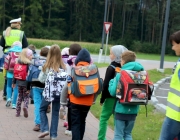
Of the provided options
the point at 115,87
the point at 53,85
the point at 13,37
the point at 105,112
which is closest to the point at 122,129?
the point at 115,87

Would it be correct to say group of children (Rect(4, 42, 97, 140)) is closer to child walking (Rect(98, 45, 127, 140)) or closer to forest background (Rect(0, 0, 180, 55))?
child walking (Rect(98, 45, 127, 140))

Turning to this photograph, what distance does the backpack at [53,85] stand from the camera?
21.3ft

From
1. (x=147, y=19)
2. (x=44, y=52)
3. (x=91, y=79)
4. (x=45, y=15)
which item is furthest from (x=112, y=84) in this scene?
(x=45, y=15)

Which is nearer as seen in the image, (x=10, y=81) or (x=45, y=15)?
(x=10, y=81)

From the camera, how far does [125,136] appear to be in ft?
18.8

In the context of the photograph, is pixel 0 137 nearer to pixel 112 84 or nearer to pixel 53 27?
pixel 112 84

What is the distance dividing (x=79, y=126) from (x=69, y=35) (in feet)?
244

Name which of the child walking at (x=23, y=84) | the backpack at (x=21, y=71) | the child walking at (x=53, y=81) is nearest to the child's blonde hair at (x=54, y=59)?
the child walking at (x=53, y=81)

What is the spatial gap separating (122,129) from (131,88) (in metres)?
0.69

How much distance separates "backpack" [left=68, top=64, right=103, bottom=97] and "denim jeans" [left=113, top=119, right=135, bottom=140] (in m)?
0.61

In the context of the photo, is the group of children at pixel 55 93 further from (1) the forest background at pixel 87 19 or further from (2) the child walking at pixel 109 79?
(1) the forest background at pixel 87 19

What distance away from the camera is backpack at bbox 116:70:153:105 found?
5.28m

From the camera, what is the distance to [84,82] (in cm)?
568

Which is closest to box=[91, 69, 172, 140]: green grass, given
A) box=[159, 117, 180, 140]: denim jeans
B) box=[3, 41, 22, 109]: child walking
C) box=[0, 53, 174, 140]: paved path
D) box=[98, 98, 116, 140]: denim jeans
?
box=[0, 53, 174, 140]: paved path
